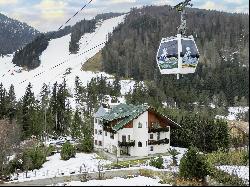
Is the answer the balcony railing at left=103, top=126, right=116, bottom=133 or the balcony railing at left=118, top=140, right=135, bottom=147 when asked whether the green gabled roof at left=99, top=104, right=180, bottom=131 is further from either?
the balcony railing at left=118, top=140, right=135, bottom=147

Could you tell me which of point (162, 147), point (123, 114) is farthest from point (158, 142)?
point (123, 114)

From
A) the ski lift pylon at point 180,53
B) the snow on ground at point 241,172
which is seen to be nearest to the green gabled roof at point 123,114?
the snow on ground at point 241,172

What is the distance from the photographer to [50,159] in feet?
181

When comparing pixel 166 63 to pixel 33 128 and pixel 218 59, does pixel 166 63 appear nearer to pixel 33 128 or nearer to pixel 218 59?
pixel 33 128

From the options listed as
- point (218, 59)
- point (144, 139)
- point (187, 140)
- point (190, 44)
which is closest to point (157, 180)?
point (190, 44)

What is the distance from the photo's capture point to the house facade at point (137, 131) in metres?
55.8

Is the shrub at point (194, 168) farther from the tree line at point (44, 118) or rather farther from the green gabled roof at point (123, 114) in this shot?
the tree line at point (44, 118)

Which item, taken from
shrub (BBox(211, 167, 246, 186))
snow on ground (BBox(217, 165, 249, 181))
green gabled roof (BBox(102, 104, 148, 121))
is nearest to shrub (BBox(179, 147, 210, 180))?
shrub (BBox(211, 167, 246, 186))

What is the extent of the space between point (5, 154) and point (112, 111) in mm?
20251

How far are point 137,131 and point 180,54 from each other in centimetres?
3748

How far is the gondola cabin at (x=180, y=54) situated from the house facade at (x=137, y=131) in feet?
116

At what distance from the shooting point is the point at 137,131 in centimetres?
5634

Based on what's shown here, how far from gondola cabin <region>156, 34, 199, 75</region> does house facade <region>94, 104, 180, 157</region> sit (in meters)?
35.4

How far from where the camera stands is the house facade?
55.8 meters
